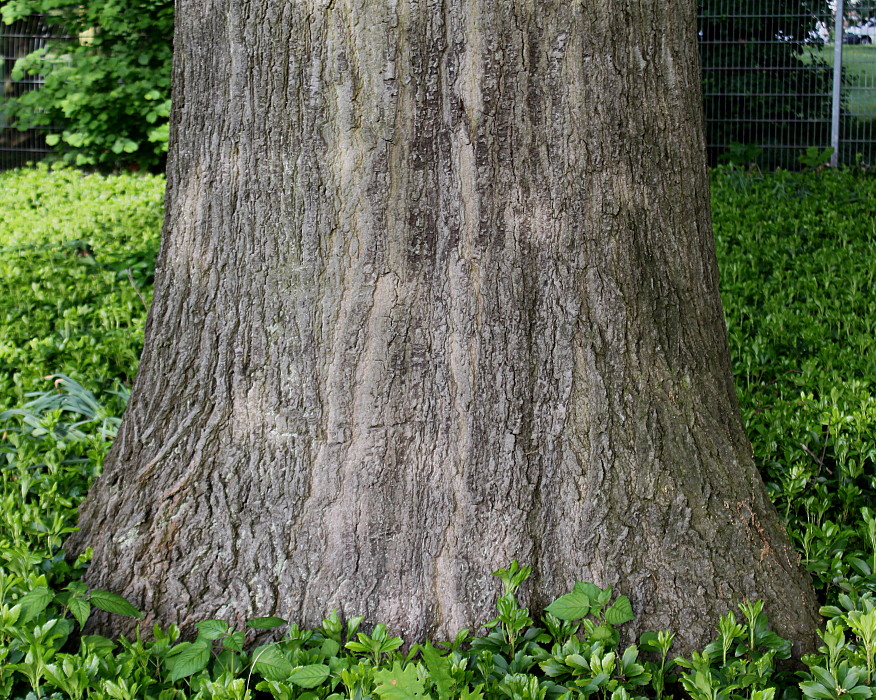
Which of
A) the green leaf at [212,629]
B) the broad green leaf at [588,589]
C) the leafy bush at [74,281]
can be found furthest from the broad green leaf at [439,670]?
the leafy bush at [74,281]

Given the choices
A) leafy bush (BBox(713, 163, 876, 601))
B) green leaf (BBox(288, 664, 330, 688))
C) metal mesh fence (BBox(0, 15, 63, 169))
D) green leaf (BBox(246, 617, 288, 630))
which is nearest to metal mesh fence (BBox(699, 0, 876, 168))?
leafy bush (BBox(713, 163, 876, 601))

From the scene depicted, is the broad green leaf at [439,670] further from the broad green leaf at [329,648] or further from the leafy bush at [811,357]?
the leafy bush at [811,357]

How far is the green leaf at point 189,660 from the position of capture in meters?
1.83

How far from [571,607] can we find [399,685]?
0.45 meters

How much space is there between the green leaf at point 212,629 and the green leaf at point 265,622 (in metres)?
0.06

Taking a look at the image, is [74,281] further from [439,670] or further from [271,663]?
[439,670]

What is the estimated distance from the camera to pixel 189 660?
1854mm

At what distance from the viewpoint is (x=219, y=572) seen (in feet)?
6.80

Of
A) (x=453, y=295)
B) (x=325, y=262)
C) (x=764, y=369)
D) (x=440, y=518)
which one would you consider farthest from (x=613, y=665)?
(x=764, y=369)

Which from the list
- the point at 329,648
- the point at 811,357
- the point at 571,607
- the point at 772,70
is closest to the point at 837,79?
the point at 772,70

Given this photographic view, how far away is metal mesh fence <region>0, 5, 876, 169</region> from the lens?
30.8ft

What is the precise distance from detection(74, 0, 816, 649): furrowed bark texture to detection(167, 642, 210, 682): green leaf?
0.17m

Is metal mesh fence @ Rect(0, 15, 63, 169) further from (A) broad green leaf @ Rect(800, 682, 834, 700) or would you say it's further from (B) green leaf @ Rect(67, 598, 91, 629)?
(A) broad green leaf @ Rect(800, 682, 834, 700)

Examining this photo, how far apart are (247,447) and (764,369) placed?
2371 millimetres
